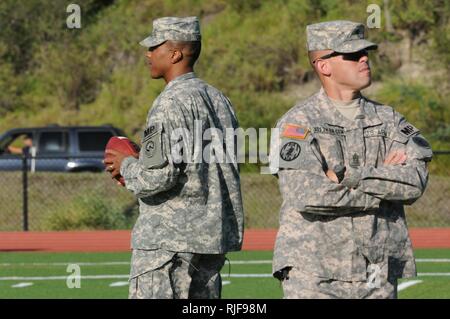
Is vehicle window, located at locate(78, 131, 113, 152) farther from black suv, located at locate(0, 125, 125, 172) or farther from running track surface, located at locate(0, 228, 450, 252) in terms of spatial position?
running track surface, located at locate(0, 228, 450, 252)

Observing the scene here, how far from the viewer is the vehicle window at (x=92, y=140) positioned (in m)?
31.2

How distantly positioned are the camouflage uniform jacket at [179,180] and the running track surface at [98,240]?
1202 cm

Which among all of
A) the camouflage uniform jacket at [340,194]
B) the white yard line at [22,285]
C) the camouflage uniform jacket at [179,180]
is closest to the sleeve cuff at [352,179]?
the camouflage uniform jacket at [340,194]

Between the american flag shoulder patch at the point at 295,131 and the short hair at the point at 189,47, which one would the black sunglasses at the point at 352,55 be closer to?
the american flag shoulder patch at the point at 295,131

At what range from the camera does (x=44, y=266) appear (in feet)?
51.3


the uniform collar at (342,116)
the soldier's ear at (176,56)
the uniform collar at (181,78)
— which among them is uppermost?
the soldier's ear at (176,56)

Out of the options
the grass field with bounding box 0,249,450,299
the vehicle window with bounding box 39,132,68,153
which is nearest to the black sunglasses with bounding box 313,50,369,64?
the grass field with bounding box 0,249,450,299

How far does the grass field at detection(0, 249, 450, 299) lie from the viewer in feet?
41.0

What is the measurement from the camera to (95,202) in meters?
22.2

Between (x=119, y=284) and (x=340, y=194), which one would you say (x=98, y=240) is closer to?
(x=119, y=284)

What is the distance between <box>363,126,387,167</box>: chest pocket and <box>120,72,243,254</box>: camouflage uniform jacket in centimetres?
103

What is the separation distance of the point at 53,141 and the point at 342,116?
26.2m
